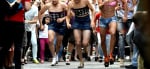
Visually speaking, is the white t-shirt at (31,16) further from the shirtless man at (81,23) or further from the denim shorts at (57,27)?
the shirtless man at (81,23)

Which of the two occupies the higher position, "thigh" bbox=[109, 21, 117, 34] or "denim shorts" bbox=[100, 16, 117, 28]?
"denim shorts" bbox=[100, 16, 117, 28]

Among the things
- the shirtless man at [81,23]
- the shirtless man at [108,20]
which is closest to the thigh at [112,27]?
the shirtless man at [108,20]

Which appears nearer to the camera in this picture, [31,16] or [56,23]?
[56,23]

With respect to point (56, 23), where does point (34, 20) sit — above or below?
above

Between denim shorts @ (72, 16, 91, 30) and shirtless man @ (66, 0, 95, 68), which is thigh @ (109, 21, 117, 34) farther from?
denim shorts @ (72, 16, 91, 30)

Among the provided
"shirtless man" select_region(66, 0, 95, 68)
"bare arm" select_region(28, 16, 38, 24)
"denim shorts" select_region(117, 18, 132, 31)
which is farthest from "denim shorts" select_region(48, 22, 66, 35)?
"denim shorts" select_region(117, 18, 132, 31)

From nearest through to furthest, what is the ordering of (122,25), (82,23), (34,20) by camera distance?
(82,23) < (122,25) < (34,20)

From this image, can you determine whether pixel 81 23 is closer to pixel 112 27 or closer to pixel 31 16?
pixel 112 27

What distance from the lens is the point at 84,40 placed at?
39.5 ft

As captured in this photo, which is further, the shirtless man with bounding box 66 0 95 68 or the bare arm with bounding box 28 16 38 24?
the bare arm with bounding box 28 16 38 24

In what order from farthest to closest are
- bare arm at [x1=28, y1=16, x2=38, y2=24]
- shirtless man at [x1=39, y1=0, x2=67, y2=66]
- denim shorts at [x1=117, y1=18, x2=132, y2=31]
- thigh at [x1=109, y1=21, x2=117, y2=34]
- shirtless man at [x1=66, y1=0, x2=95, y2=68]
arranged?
bare arm at [x1=28, y1=16, x2=38, y2=24]
shirtless man at [x1=39, y1=0, x2=67, y2=66]
denim shorts at [x1=117, y1=18, x2=132, y2=31]
shirtless man at [x1=66, y1=0, x2=95, y2=68]
thigh at [x1=109, y1=21, x2=117, y2=34]

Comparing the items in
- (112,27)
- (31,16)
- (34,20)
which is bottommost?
(112,27)

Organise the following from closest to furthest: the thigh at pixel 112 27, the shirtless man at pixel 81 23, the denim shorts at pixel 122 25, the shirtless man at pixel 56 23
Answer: the thigh at pixel 112 27 < the shirtless man at pixel 81 23 < the denim shorts at pixel 122 25 < the shirtless man at pixel 56 23

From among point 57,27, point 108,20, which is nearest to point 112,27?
point 108,20
